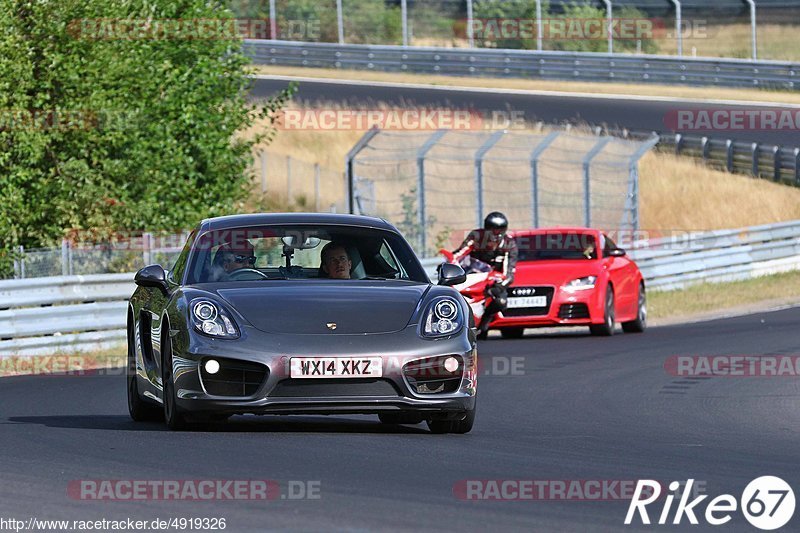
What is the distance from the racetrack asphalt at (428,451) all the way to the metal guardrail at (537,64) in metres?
34.0

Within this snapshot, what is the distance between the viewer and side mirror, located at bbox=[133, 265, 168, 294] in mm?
10703

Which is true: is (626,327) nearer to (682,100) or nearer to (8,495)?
(8,495)

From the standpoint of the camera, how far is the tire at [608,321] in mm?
20953

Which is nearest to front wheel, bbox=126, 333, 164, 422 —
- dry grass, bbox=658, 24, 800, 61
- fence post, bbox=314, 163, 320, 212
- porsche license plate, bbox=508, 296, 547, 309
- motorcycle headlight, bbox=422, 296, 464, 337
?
motorcycle headlight, bbox=422, 296, 464, 337

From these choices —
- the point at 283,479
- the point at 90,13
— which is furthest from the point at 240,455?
the point at 90,13

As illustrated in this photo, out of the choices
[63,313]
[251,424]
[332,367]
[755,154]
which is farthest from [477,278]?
[755,154]

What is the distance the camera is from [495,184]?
3616 centimetres

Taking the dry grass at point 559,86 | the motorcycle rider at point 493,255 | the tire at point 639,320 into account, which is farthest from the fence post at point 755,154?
the motorcycle rider at point 493,255

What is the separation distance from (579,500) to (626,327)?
48.5 ft

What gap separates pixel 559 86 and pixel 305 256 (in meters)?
41.1

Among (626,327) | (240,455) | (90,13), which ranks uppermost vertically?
(90,13)

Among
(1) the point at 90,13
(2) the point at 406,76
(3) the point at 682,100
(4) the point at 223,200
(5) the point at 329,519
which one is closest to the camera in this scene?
(5) the point at 329,519

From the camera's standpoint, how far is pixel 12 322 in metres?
18.2

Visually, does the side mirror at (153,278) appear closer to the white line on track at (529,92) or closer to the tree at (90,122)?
the tree at (90,122)
